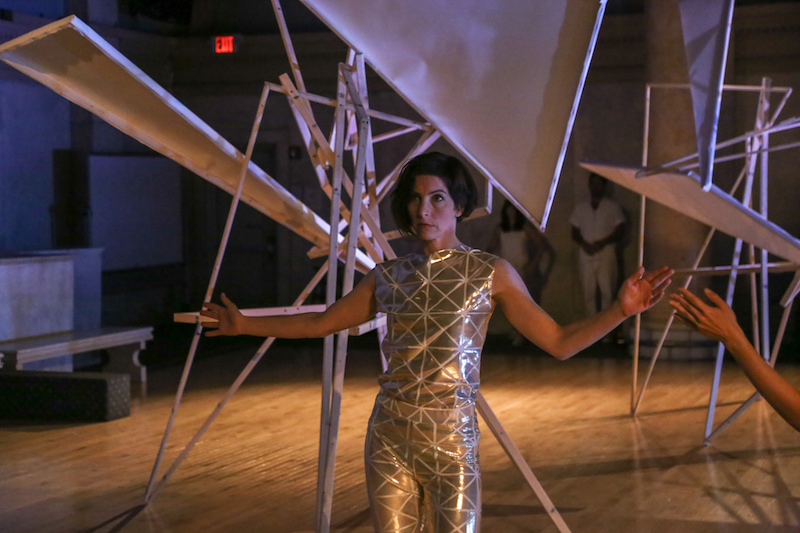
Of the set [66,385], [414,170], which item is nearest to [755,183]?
[66,385]

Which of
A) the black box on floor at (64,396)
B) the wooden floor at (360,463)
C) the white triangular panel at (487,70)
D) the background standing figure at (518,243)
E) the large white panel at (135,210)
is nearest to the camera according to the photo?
the white triangular panel at (487,70)

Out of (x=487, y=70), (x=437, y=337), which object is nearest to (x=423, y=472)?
(x=437, y=337)

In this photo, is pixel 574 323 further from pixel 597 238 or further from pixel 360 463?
pixel 597 238

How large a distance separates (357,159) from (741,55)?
647 cm

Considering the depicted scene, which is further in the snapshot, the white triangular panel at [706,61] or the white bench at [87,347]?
the white bench at [87,347]

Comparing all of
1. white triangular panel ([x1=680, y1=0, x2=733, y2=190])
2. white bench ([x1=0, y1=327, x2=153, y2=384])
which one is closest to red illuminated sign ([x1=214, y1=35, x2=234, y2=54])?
white bench ([x1=0, y1=327, x2=153, y2=384])

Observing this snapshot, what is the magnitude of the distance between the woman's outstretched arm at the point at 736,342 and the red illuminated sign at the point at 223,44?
8860mm

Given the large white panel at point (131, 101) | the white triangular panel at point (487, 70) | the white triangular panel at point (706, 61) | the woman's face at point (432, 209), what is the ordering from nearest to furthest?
the woman's face at point (432, 209)
the white triangular panel at point (487, 70)
the white triangular panel at point (706, 61)
the large white panel at point (131, 101)

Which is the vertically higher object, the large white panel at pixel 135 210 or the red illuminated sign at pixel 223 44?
the red illuminated sign at pixel 223 44

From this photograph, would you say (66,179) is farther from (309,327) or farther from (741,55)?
(309,327)

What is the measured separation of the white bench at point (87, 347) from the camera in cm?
617

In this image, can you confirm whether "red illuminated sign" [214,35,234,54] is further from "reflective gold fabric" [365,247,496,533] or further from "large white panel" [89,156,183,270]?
"reflective gold fabric" [365,247,496,533]

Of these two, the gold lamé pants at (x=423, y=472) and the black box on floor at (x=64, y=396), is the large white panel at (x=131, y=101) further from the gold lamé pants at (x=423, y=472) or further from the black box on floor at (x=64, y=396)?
the black box on floor at (x=64, y=396)

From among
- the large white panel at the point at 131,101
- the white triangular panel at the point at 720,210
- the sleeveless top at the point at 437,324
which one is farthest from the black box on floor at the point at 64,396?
the sleeveless top at the point at 437,324
